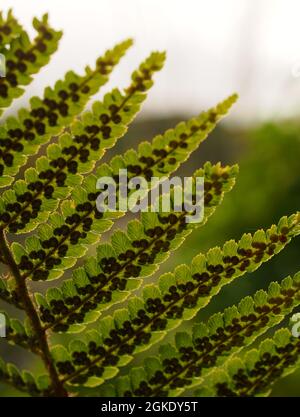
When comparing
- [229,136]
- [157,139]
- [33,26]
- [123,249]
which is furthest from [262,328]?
[229,136]

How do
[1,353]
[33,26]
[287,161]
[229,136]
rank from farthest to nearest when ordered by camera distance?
[229,136], [1,353], [287,161], [33,26]

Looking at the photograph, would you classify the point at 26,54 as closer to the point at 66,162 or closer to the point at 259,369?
the point at 66,162

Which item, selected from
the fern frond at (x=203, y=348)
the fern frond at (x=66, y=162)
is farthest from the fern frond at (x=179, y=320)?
the fern frond at (x=66, y=162)

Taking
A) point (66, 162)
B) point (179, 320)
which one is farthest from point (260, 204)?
point (66, 162)

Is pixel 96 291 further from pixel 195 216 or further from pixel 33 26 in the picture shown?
pixel 33 26

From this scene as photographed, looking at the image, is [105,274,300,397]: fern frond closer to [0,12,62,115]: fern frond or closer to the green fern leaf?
the green fern leaf
